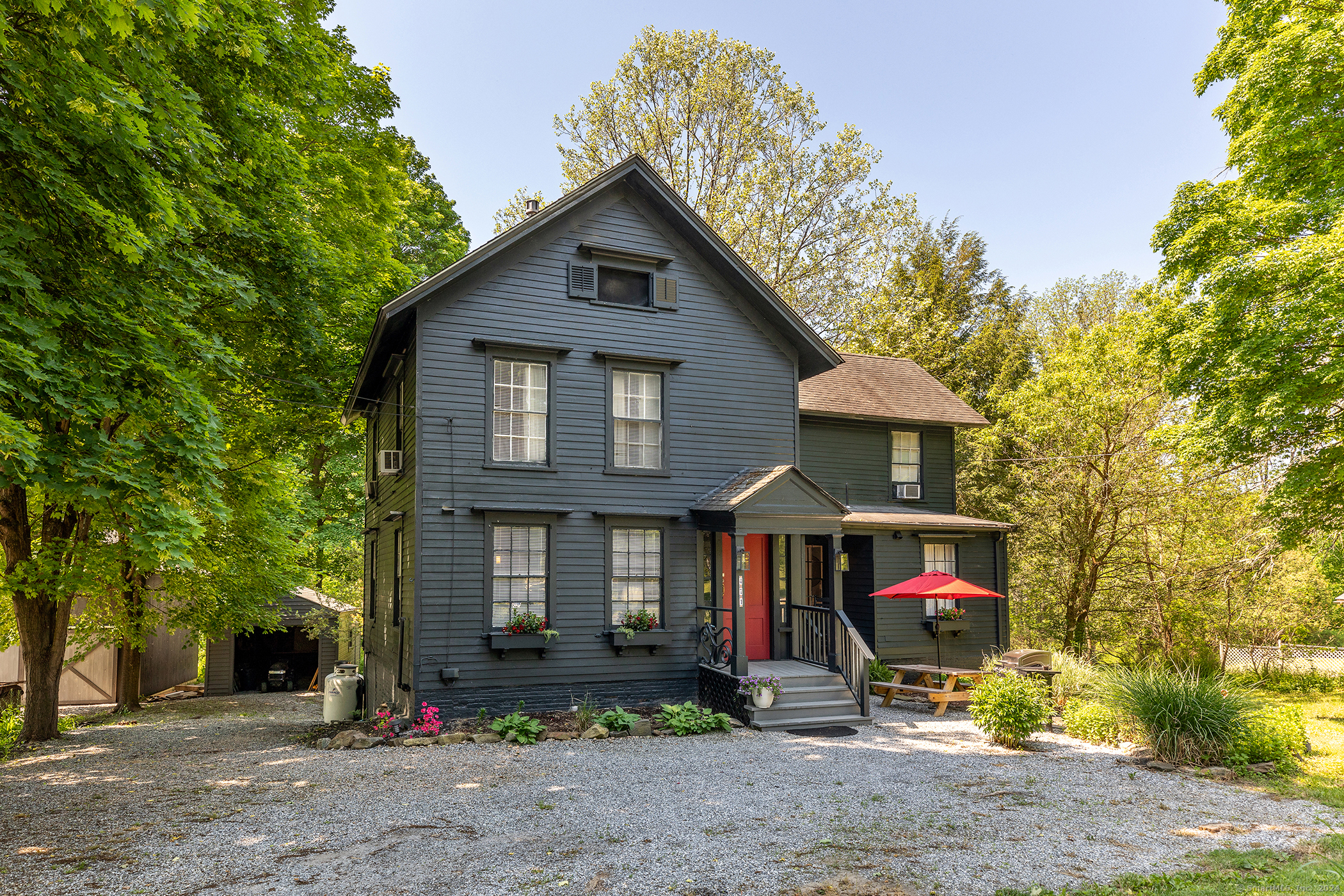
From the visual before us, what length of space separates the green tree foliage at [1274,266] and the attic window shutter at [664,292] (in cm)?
847

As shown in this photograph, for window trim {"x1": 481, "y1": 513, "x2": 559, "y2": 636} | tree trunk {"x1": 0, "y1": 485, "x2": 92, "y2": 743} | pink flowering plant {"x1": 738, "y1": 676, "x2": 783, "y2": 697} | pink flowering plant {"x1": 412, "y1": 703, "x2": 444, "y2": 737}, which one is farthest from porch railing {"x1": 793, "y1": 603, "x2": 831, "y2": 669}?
tree trunk {"x1": 0, "y1": 485, "x2": 92, "y2": 743}

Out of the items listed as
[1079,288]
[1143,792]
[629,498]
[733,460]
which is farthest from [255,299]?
[1079,288]

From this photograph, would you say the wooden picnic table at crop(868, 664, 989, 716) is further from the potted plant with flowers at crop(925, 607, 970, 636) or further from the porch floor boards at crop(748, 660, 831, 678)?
the potted plant with flowers at crop(925, 607, 970, 636)

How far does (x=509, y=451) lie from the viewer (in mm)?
11945

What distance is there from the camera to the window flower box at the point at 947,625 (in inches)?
699

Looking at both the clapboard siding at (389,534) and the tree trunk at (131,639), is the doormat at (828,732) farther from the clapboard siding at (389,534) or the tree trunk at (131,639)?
the tree trunk at (131,639)

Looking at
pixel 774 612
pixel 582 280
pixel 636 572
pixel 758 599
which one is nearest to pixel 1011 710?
pixel 774 612

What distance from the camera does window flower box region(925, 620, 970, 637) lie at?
58.2ft

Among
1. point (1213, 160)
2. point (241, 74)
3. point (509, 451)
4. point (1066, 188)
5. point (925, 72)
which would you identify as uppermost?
point (925, 72)

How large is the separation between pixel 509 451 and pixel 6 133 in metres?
6.83

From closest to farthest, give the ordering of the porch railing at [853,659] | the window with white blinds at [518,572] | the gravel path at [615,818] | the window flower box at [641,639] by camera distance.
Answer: the gravel path at [615,818] → the window with white blinds at [518,572] → the porch railing at [853,659] → the window flower box at [641,639]

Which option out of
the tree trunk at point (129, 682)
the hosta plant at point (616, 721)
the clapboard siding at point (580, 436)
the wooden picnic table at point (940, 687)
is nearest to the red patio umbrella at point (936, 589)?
the wooden picnic table at point (940, 687)

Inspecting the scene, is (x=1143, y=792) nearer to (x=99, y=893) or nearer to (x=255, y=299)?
(x=99, y=893)

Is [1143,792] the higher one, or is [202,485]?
[202,485]
